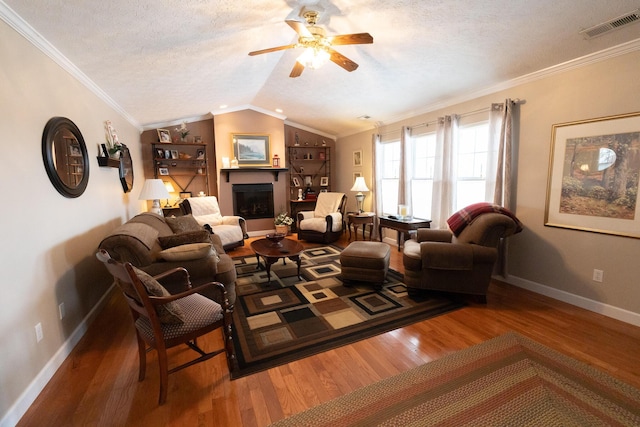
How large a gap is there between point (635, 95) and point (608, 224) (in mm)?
1142

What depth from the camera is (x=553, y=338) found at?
2254 millimetres

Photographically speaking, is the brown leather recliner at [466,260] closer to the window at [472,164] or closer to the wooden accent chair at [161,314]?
the window at [472,164]

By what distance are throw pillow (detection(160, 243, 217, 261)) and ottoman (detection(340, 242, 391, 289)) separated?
158 centimetres

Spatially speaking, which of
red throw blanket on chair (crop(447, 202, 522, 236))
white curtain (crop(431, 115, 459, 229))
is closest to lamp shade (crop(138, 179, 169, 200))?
red throw blanket on chair (crop(447, 202, 522, 236))

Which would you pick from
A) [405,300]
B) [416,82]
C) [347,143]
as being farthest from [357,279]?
[347,143]

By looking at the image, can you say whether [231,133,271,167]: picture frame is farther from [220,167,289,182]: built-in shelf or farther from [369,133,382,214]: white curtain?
[369,133,382,214]: white curtain

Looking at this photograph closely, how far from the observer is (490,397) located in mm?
1671

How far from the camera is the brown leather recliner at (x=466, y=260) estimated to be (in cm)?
278

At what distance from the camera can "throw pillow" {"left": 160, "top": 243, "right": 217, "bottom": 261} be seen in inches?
93.0

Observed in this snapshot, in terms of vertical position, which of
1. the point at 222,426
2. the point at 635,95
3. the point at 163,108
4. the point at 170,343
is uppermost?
the point at 163,108

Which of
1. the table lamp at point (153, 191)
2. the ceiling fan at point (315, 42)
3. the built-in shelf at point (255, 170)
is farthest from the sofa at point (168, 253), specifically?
the built-in shelf at point (255, 170)

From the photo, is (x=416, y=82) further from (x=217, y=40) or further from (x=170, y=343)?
(x=170, y=343)

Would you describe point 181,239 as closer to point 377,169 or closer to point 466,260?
point 466,260

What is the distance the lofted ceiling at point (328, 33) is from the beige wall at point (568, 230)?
23 cm
